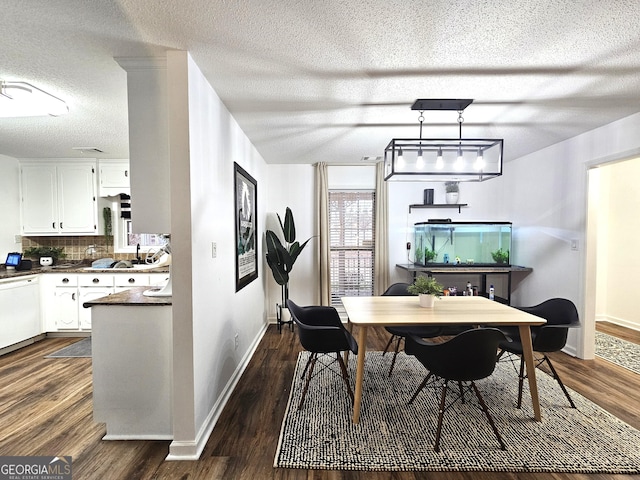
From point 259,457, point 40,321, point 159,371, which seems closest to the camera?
point 259,457

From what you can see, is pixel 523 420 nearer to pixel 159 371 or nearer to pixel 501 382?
pixel 501 382

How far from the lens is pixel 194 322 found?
1.93 meters

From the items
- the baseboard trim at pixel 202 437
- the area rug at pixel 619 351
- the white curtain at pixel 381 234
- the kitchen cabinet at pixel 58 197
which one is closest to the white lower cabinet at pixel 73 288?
the kitchen cabinet at pixel 58 197

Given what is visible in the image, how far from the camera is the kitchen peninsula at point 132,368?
6.74 ft

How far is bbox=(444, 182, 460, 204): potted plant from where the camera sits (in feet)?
15.5

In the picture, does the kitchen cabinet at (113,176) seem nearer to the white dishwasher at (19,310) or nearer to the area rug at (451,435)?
the white dishwasher at (19,310)

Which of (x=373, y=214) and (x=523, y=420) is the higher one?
(x=373, y=214)

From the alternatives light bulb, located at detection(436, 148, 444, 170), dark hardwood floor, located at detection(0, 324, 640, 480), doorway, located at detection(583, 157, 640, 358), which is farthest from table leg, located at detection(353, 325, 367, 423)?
doorway, located at detection(583, 157, 640, 358)

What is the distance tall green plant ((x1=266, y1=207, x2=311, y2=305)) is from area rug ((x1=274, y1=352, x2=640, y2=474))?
1.84 metres

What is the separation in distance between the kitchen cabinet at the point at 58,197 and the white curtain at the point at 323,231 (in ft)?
10.7

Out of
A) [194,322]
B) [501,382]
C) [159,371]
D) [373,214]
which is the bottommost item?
[501,382]

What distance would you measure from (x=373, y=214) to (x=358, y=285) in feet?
3.86

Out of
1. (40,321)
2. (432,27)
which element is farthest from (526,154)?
(40,321)

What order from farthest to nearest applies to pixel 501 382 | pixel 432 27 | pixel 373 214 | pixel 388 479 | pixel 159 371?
pixel 373 214, pixel 501 382, pixel 159 371, pixel 388 479, pixel 432 27
